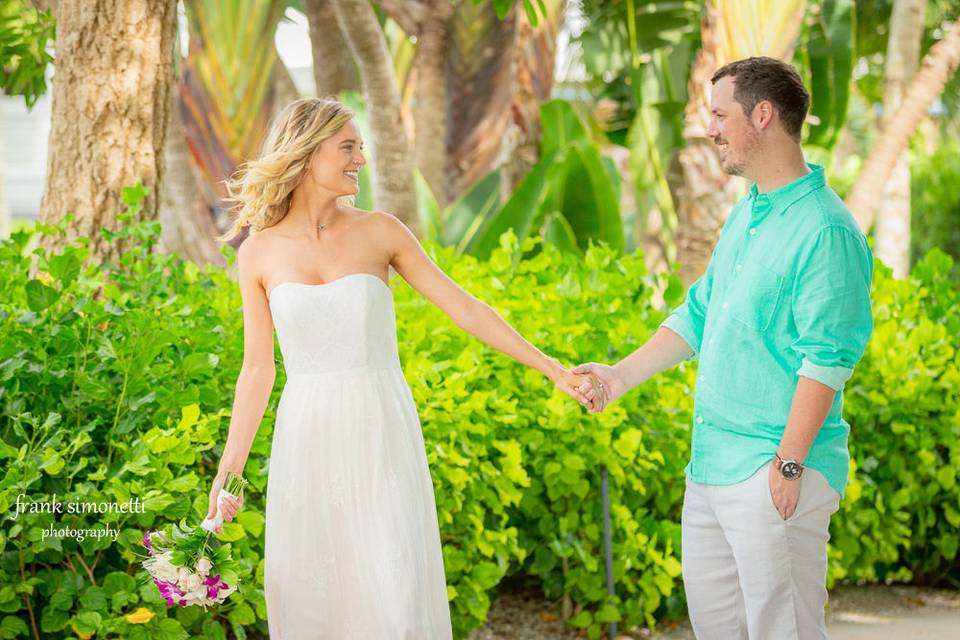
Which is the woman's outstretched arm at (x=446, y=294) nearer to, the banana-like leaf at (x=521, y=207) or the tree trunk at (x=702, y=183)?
the banana-like leaf at (x=521, y=207)

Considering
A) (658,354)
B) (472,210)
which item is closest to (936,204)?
(472,210)

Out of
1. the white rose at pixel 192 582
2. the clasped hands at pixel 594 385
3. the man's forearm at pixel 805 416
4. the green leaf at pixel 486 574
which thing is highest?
the man's forearm at pixel 805 416

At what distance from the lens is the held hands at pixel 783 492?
2.60 metres

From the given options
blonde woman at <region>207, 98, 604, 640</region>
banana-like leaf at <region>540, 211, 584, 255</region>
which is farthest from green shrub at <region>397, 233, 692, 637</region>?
banana-like leaf at <region>540, 211, 584, 255</region>

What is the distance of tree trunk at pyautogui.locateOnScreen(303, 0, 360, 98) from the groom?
8278 millimetres

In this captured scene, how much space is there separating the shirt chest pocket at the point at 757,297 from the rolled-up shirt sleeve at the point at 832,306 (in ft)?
0.23

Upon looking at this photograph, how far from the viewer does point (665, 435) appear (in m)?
4.50

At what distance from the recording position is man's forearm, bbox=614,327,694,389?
3.21 meters

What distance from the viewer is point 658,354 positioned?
321 centimetres

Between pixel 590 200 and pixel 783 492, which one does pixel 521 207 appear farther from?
pixel 783 492

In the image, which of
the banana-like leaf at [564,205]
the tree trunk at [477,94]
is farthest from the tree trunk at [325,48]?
the banana-like leaf at [564,205]

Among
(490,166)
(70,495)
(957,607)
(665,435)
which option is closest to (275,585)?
(70,495)

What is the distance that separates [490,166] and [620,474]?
914cm

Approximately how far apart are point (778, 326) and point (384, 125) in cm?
475
